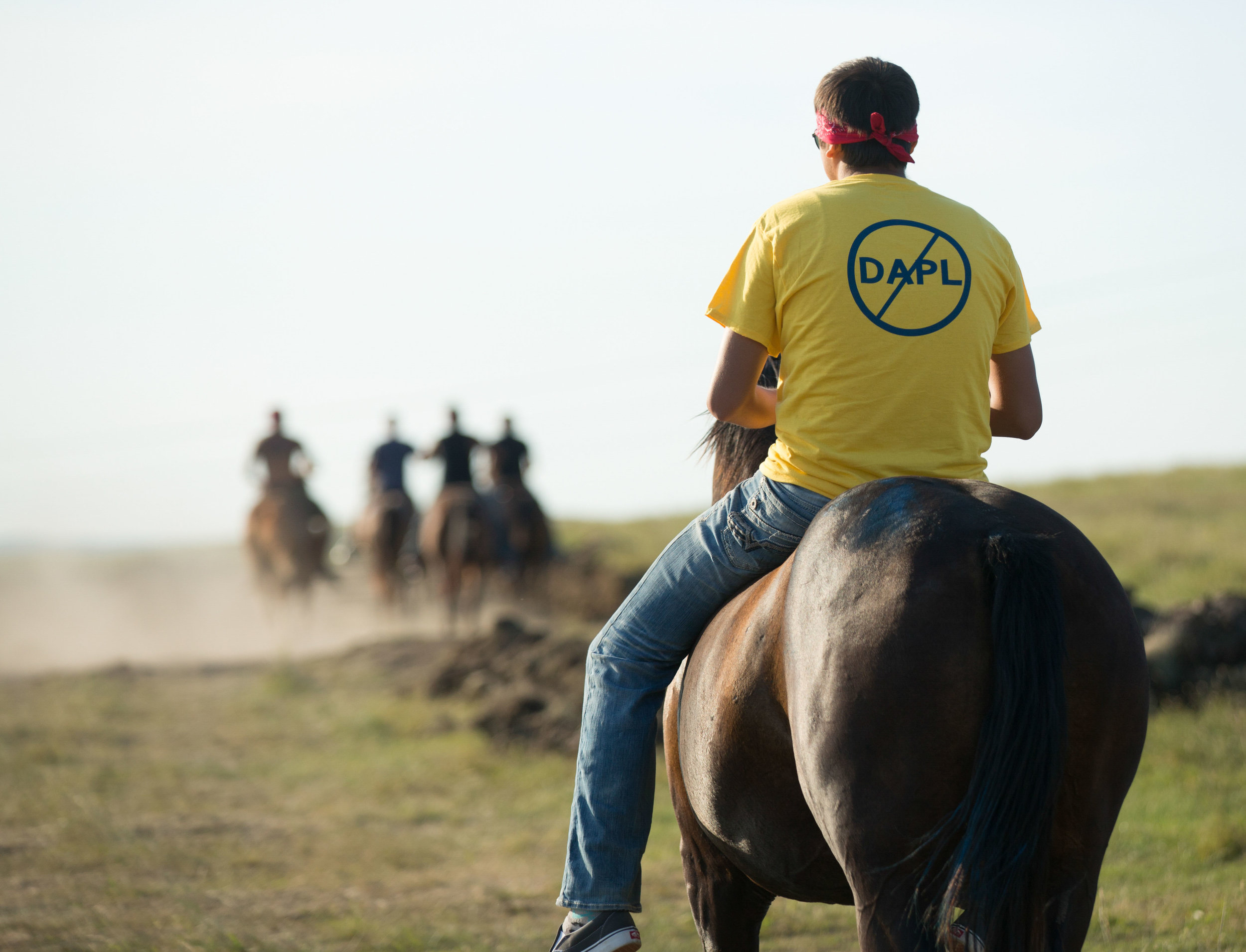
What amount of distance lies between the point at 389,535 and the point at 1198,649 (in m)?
15.0

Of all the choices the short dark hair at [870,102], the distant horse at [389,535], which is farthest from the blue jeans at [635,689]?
the distant horse at [389,535]

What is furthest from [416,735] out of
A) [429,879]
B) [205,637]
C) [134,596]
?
[134,596]

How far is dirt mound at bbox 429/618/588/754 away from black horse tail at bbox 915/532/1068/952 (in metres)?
7.34

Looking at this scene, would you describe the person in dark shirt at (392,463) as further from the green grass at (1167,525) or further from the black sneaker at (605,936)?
the black sneaker at (605,936)

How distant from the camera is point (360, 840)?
7.69 metres

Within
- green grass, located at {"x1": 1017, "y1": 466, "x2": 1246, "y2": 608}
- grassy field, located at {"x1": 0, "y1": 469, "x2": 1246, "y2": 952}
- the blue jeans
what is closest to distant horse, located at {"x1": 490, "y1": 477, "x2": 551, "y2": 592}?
grassy field, located at {"x1": 0, "y1": 469, "x2": 1246, "y2": 952}

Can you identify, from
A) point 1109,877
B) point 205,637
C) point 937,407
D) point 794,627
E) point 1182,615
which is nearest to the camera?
point 794,627

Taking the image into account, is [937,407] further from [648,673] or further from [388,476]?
[388,476]

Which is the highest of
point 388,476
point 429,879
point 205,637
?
point 388,476

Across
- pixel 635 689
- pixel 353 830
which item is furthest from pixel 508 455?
pixel 635 689

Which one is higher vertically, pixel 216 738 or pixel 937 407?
pixel 937 407

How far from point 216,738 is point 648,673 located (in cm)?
990

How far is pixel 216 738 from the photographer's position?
1196 cm

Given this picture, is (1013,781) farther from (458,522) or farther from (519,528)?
(519,528)
